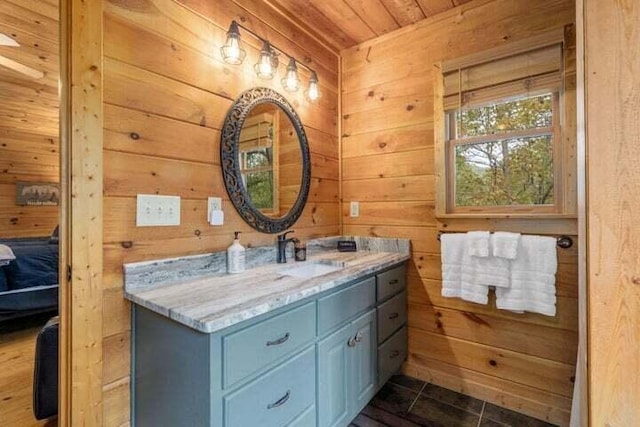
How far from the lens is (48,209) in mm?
4336

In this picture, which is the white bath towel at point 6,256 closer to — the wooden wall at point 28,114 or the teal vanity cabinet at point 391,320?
the wooden wall at point 28,114

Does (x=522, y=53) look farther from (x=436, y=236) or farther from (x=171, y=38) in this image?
(x=171, y=38)

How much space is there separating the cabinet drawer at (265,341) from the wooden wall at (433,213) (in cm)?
111

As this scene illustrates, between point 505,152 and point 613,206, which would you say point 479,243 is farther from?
point 613,206

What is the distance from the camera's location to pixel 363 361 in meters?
1.62

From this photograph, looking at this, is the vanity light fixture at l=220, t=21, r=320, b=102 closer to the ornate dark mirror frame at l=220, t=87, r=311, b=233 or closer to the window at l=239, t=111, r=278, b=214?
the ornate dark mirror frame at l=220, t=87, r=311, b=233

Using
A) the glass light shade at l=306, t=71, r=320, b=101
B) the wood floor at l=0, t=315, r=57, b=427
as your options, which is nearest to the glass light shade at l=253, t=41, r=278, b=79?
the glass light shade at l=306, t=71, r=320, b=101

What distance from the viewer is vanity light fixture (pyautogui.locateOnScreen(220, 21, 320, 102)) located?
153 centimetres

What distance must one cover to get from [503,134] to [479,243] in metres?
0.67

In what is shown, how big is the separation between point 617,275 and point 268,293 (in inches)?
39.6

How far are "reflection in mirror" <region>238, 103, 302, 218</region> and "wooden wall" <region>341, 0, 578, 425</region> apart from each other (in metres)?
0.57

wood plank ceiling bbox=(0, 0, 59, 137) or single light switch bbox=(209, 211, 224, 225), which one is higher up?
wood plank ceiling bbox=(0, 0, 59, 137)

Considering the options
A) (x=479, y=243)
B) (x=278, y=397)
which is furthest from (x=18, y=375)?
(x=479, y=243)

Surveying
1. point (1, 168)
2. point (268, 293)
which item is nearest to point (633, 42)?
point (268, 293)
